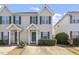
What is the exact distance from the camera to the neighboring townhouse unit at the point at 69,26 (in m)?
7.29

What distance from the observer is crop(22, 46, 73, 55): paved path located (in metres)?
7.11

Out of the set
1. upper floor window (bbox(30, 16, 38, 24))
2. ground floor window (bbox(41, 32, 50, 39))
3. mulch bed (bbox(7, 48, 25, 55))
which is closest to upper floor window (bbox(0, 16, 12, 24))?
upper floor window (bbox(30, 16, 38, 24))

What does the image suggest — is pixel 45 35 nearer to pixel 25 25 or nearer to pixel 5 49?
pixel 25 25

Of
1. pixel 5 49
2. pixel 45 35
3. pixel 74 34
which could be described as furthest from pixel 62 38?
pixel 5 49

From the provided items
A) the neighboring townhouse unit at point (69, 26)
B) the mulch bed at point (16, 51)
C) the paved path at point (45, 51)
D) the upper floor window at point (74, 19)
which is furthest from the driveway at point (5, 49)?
the upper floor window at point (74, 19)

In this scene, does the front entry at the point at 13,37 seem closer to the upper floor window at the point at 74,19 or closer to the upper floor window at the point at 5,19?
the upper floor window at the point at 5,19

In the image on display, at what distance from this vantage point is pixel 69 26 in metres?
7.38

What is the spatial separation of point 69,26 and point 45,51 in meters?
0.78

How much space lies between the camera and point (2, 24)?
7422mm

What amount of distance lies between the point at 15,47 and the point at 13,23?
528 mm

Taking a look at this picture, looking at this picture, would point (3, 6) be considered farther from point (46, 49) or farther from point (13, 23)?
point (46, 49)

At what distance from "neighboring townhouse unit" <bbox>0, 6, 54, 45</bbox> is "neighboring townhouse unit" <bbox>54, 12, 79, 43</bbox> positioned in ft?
0.82

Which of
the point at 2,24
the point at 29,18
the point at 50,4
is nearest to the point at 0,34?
the point at 2,24
